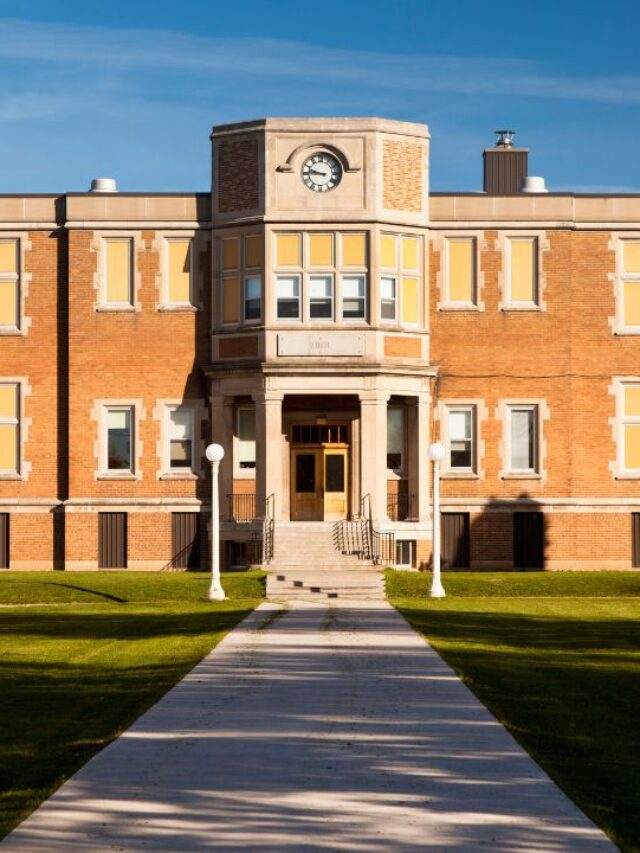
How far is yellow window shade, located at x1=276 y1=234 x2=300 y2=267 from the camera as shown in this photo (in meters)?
44.0

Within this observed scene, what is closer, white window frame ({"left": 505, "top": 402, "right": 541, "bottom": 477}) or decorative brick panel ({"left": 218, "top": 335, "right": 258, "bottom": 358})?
decorative brick panel ({"left": 218, "top": 335, "right": 258, "bottom": 358})

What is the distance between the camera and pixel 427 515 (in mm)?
44688

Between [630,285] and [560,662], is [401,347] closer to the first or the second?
[630,285]

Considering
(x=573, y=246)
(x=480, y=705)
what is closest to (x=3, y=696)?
(x=480, y=705)

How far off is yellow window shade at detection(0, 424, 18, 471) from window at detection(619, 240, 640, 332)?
16831mm

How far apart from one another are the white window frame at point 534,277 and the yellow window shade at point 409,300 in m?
2.54

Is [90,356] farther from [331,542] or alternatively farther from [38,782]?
[38,782]

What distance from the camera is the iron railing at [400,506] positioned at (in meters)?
45.2

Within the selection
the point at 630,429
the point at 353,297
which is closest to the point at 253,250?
the point at 353,297

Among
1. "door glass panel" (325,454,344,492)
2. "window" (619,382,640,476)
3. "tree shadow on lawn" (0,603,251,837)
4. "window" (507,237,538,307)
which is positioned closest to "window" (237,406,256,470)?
"door glass panel" (325,454,344,492)

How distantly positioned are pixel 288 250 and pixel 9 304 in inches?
316

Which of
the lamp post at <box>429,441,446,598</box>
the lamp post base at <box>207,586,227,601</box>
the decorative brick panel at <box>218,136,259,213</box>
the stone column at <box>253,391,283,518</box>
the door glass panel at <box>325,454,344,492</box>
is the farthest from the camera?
the door glass panel at <box>325,454,344,492</box>

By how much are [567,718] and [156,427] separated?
3092 cm

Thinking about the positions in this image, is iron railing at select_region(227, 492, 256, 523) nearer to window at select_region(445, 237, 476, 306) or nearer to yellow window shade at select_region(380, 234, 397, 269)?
yellow window shade at select_region(380, 234, 397, 269)
